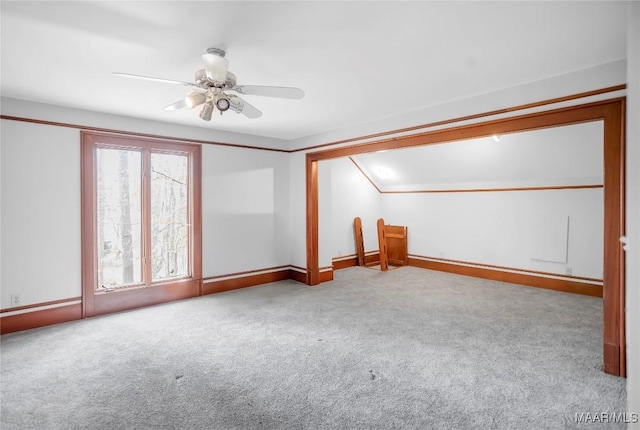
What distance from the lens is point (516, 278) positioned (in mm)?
5477

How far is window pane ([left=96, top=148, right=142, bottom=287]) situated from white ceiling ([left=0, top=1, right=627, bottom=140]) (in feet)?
3.17

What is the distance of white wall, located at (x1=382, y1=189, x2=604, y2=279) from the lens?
479 centimetres

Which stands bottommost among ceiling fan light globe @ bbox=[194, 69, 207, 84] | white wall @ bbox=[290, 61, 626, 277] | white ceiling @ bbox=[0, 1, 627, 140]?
ceiling fan light globe @ bbox=[194, 69, 207, 84]

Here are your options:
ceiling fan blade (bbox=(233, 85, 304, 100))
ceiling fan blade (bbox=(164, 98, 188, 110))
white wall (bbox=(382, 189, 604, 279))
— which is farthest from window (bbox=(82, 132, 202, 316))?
white wall (bbox=(382, 189, 604, 279))

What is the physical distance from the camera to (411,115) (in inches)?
159

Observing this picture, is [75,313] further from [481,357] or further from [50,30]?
[481,357]

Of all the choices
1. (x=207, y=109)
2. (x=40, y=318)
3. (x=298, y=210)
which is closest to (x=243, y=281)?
(x=298, y=210)

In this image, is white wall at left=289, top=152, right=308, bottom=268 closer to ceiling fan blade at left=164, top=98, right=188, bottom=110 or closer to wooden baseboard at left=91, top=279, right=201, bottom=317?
wooden baseboard at left=91, top=279, right=201, bottom=317

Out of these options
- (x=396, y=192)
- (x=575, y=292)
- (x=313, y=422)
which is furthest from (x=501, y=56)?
(x=396, y=192)

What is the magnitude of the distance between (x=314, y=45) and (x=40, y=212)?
11.2ft

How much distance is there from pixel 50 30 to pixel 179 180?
8.99 feet

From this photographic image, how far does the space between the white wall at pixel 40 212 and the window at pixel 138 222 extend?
12 centimetres

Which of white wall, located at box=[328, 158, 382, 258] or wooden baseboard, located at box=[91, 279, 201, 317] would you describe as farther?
white wall, located at box=[328, 158, 382, 258]

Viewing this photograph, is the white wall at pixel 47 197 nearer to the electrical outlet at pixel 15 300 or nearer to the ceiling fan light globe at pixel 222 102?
the electrical outlet at pixel 15 300
